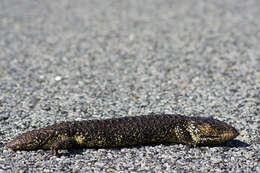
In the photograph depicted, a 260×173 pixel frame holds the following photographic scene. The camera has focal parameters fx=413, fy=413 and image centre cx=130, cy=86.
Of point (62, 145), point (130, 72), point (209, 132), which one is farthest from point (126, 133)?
point (130, 72)

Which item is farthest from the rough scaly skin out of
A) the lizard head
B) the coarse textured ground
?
the coarse textured ground

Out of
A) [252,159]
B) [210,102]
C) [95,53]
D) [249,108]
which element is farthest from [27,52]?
[252,159]

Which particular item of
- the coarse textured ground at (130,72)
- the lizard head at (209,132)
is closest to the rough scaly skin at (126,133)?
the lizard head at (209,132)

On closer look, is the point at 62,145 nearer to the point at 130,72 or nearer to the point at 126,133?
the point at 126,133

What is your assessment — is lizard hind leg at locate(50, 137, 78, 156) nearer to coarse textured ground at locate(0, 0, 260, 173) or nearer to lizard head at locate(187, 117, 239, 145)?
coarse textured ground at locate(0, 0, 260, 173)

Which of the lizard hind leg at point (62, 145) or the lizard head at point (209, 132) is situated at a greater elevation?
the lizard head at point (209, 132)

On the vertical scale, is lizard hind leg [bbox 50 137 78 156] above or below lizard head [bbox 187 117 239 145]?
below

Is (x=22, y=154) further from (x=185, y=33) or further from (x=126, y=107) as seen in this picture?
(x=185, y=33)

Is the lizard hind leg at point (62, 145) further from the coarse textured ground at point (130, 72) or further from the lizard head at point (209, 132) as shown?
the lizard head at point (209, 132)
